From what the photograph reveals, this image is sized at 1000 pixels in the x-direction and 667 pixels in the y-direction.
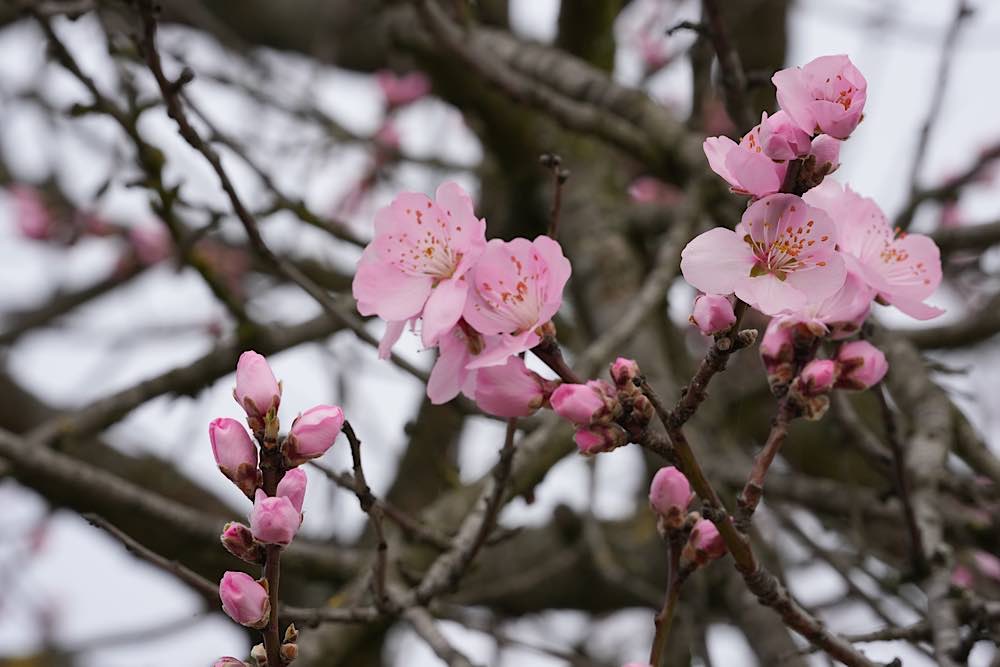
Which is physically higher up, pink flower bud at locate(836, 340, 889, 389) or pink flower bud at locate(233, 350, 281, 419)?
pink flower bud at locate(836, 340, 889, 389)

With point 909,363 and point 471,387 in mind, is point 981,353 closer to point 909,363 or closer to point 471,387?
point 909,363

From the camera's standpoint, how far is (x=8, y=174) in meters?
3.54

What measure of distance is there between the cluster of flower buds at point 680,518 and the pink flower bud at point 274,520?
353 mm

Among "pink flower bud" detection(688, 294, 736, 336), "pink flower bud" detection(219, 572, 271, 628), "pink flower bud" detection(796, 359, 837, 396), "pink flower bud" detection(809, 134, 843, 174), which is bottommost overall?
"pink flower bud" detection(219, 572, 271, 628)

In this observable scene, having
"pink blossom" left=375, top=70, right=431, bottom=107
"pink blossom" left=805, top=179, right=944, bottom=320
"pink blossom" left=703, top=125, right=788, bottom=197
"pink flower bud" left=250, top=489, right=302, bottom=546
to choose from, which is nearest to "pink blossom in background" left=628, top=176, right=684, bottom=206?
"pink blossom" left=375, top=70, right=431, bottom=107

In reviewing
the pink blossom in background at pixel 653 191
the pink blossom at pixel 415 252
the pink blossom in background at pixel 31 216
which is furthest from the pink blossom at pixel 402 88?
the pink blossom at pixel 415 252

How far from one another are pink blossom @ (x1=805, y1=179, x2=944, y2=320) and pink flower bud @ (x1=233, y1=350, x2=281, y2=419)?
524 millimetres

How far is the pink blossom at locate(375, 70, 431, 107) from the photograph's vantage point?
403 centimetres

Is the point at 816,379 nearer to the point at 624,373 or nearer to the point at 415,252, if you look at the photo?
the point at 624,373

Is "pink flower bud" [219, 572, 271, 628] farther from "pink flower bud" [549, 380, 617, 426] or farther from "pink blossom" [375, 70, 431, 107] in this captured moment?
"pink blossom" [375, 70, 431, 107]

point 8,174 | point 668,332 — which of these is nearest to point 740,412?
point 668,332

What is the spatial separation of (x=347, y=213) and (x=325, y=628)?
2908 mm

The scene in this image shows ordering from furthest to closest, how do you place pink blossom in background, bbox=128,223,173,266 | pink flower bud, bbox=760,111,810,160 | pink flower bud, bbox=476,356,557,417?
pink blossom in background, bbox=128,223,173,266
pink flower bud, bbox=476,356,557,417
pink flower bud, bbox=760,111,810,160

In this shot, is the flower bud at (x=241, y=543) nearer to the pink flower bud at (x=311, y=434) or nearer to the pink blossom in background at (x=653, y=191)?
the pink flower bud at (x=311, y=434)
